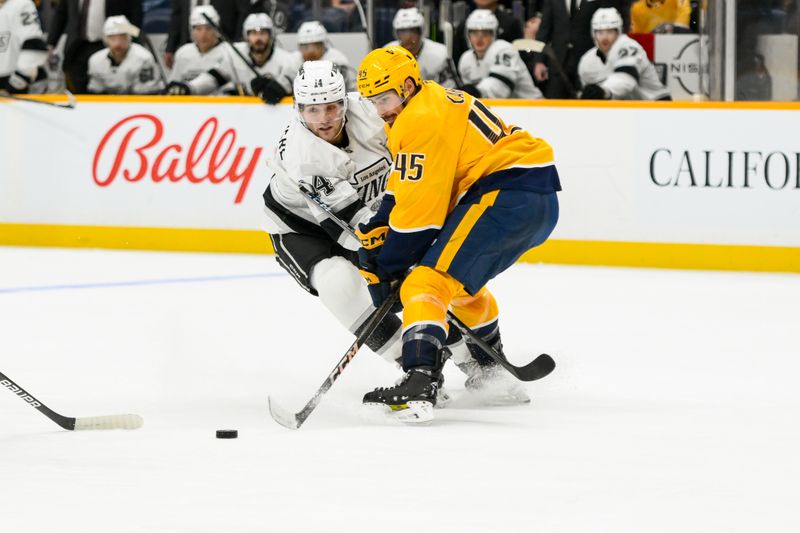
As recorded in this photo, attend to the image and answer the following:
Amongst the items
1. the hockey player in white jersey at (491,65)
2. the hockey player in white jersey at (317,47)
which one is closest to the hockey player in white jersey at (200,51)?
the hockey player in white jersey at (317,47)

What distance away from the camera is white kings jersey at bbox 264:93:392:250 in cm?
419

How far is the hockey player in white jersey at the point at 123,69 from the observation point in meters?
9.23

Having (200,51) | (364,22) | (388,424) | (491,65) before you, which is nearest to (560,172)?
(491,65)

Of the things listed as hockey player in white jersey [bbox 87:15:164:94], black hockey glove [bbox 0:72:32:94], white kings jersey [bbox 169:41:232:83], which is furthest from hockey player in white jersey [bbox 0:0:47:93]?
white kings jersey [bbox 169:41:232:83]

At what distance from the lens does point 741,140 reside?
714cm

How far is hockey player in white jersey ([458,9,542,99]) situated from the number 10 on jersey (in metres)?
4.46

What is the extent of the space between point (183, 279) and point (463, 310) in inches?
119

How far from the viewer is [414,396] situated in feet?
12.6

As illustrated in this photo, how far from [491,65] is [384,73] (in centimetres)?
477

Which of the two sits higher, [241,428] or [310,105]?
[310,105]

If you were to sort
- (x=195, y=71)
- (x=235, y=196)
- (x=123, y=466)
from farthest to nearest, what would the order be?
(x=195, y=71) → (x=235, y=196) → (x=123, y=466)

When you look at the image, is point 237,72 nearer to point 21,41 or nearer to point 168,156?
point 168,156

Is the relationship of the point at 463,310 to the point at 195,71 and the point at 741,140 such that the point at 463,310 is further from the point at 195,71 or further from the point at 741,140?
the point at 195,71

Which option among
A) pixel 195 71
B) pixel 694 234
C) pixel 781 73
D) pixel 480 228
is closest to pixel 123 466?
pixel 480 228
